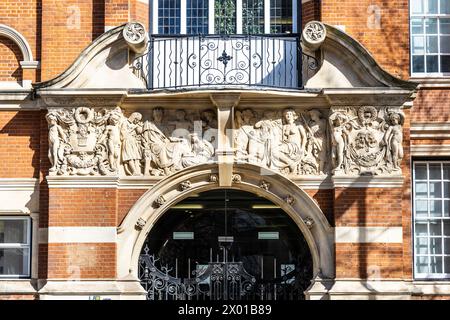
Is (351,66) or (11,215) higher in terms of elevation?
(351,66)

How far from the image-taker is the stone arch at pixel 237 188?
803 inches

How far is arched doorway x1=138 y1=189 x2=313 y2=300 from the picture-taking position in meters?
20.6

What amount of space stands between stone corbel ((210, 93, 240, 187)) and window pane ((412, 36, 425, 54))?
320 centimetres

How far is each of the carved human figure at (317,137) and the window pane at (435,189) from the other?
6.06 feet

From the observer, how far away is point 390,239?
2023cm

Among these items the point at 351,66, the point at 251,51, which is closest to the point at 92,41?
the point at 251,51

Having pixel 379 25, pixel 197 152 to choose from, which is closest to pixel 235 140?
pixel 197 152

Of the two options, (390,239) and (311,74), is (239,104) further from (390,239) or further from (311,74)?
(390,239)

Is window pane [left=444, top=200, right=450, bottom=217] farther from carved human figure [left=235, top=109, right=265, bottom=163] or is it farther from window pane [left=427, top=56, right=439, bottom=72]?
carved human figure [left=235, top=109, right=265, bottom=163]

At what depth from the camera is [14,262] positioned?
2098 cm

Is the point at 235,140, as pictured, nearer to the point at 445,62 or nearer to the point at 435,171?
the point at 435,171

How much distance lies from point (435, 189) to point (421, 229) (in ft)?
2.25

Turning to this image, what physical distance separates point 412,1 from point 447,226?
12.3 feet
